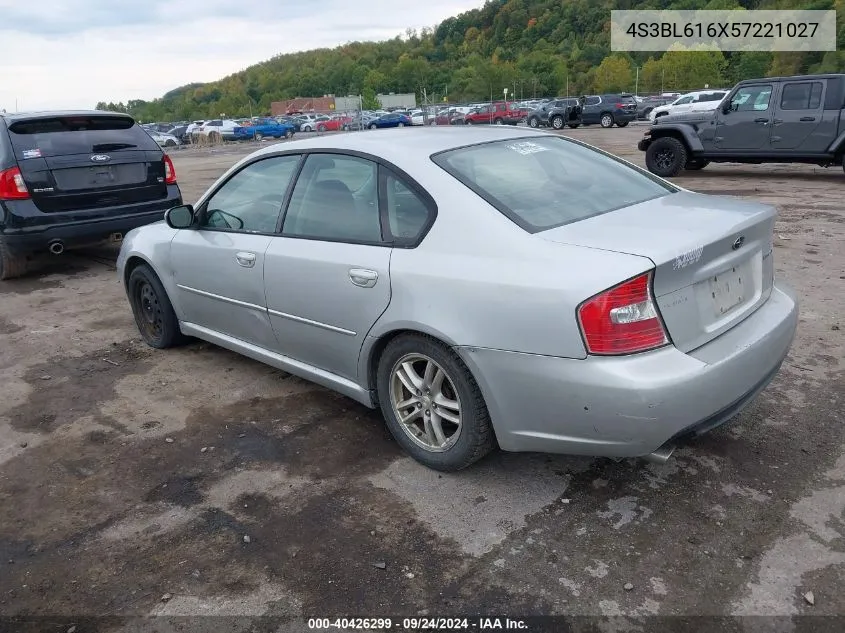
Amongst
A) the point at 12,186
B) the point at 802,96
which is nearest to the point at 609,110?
the point at 802,96

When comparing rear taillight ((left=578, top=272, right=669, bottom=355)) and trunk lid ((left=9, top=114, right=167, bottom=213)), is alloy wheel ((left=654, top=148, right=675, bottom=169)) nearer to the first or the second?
trunk lid ((left=9, top=114, right=167, bottom=213))

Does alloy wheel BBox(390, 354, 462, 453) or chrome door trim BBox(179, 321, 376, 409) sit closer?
alloy wheel BBox(390, 354, 462, 453)

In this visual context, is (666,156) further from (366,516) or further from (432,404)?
(366,516)

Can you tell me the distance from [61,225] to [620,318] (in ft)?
20.5

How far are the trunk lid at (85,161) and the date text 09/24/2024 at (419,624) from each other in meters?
6.04

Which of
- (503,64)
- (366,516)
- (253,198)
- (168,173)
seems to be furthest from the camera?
(503,64)

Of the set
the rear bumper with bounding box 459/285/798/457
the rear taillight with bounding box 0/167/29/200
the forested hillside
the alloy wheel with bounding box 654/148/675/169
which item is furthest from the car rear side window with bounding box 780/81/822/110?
the forested hillside

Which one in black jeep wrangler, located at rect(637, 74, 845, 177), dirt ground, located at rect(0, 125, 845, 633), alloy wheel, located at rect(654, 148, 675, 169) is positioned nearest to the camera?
dirt ground, located at rect(0, 125, 845, 633)

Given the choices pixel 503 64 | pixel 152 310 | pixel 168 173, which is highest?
pixel 168 173

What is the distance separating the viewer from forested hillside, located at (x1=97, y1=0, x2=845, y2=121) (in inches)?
3287

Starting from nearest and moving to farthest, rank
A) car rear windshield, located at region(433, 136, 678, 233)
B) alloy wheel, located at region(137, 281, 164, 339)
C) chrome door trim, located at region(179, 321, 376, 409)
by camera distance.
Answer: car rear windshield, located at region(433, 136, 678, 233)
chrome door trim, located at region(179, 321, 376, 409)
alloy wheel, located at region(137, 281, 164, 339)

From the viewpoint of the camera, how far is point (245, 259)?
3904 millimetres

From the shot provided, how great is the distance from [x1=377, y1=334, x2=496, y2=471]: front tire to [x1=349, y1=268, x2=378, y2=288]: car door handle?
11.4 inches

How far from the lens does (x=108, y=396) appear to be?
4.33m
